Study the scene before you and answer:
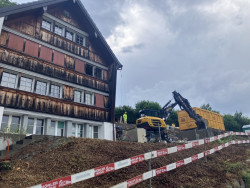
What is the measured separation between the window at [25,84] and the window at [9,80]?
0.48 meters

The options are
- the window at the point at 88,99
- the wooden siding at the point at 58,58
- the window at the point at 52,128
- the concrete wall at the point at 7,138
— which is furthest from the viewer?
the window at the point at 88,99

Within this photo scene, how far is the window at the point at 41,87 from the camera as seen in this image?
1650 centimetres

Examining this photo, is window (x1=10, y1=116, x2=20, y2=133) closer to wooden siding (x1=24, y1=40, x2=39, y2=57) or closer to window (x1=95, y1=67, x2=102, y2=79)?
wooden siding (x1=24, y1=40, x2=39, y2=57)

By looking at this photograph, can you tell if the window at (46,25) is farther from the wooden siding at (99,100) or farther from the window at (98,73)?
the wooden siding at (99,100)

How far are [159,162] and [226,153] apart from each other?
5659mm

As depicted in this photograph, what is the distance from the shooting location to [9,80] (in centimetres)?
1506

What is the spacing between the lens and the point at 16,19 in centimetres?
1662

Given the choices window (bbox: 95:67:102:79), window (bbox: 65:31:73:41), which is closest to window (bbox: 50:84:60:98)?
window (bbox: 95:67:102:79)

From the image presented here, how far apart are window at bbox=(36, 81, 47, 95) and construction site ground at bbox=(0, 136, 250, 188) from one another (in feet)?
19.1

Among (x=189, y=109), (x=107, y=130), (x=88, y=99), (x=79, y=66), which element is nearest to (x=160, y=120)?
(x=189, y=109)

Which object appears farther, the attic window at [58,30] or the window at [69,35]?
the window at [69,35]

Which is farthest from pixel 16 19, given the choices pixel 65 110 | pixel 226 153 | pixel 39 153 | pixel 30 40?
pixel 226 153

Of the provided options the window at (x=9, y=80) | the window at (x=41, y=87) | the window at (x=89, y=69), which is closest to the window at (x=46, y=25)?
the window at (x=89, y=69)

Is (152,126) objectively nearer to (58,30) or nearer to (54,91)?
(54,91)
